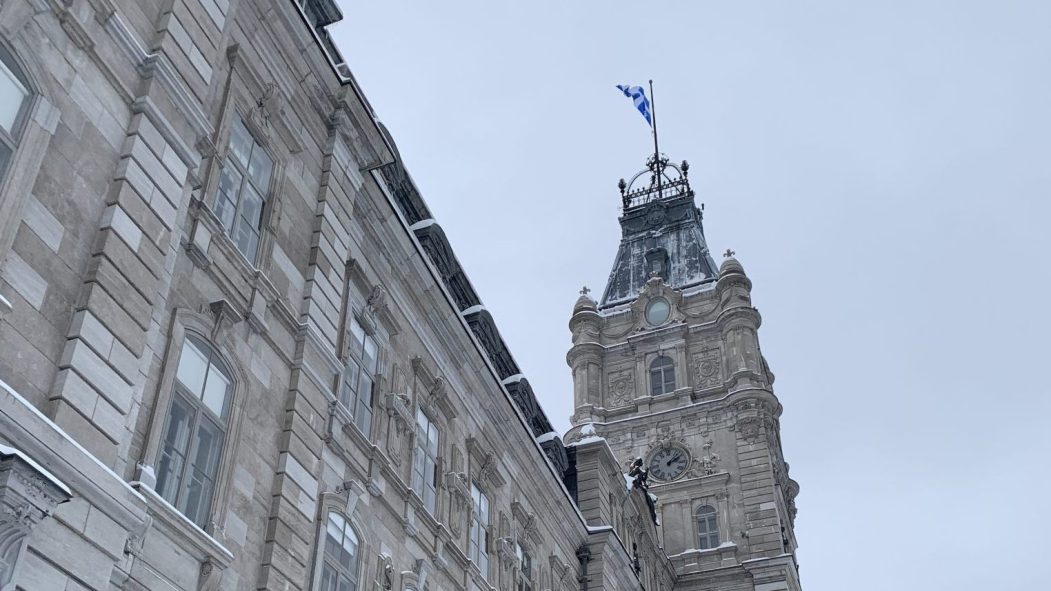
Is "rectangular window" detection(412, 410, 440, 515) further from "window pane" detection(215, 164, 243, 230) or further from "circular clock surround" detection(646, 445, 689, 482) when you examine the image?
"circular clock surround" detection(646, 445, 689, 482)

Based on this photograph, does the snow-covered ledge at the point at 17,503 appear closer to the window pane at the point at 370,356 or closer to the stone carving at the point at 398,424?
the window pane at the point at 370,356

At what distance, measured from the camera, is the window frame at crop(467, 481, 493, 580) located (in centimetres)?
2609

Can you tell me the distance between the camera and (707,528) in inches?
2101

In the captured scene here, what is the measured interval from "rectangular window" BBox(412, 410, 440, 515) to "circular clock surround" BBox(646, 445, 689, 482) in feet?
104

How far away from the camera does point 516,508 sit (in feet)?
97.5

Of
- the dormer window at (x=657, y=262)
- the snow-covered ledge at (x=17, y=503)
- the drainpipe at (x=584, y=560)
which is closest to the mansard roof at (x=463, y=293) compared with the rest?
the drainpipe at (x=584, y=560)

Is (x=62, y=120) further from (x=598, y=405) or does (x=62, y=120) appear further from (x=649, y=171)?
(x=649, y=171)

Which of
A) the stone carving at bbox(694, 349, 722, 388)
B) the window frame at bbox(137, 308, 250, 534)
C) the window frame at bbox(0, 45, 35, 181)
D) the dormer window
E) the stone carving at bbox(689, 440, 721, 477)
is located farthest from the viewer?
the dormer window

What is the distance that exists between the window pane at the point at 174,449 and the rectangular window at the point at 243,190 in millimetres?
3413

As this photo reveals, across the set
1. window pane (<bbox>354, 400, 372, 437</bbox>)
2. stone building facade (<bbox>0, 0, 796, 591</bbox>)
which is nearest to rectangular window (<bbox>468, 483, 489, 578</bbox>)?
stone building facade (<bbox>0, 0, 796, 591</bbox>)

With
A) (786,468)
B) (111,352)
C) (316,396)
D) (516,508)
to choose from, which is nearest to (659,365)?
(786,468)

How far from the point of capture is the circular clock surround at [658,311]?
62.2 m

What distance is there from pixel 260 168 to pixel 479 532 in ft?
38.3

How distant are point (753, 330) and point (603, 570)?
1084 inches
